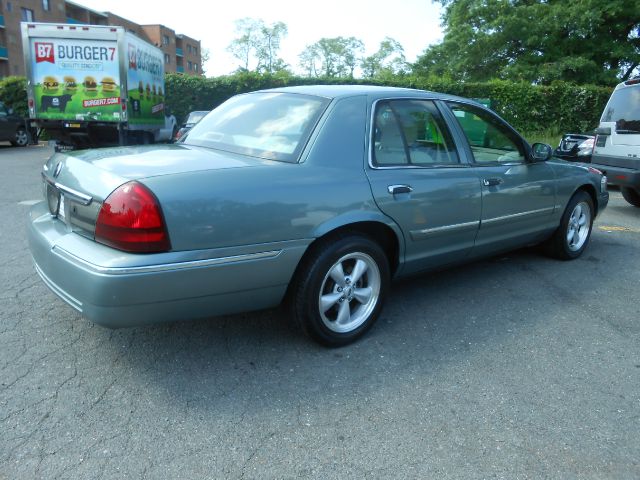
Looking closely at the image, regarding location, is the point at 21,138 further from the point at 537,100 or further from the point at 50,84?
the point at 537,100

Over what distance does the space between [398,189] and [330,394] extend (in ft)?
4.42

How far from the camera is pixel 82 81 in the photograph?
39.0 ft

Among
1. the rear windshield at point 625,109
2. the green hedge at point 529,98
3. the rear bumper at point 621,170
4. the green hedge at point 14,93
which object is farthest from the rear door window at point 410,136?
the green hedge at point 14,93

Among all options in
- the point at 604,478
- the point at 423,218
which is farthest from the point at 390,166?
the point at 604,478

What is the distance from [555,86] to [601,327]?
60.3ft

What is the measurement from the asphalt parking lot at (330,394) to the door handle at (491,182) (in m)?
0.90

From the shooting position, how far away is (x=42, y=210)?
3.25 meters

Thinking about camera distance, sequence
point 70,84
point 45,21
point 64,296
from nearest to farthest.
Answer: point 64,296 → point 70,84 → point 45,21

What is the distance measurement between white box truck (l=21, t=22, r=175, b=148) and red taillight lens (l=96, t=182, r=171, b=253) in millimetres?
10473

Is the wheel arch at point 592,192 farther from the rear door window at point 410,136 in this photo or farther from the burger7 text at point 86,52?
the burger7 text at point 86,52

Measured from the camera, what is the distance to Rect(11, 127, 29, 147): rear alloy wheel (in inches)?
651

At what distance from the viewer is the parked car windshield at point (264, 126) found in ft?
10.2

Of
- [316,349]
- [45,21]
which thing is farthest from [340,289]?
[45,21]

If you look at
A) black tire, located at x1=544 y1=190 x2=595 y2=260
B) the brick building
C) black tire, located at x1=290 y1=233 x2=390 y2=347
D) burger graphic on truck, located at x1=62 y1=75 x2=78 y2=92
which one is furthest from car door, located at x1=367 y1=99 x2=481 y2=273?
the brick building
